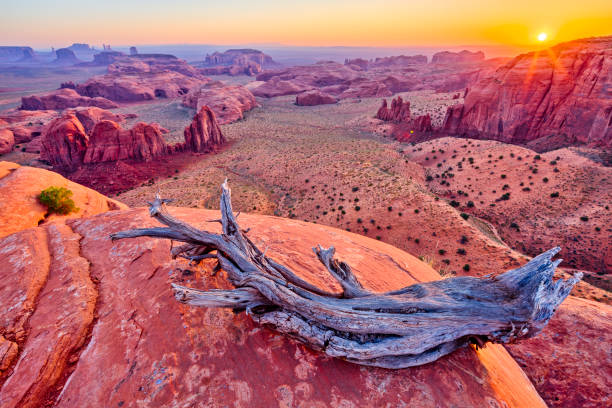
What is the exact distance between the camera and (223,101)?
7812 centimetres

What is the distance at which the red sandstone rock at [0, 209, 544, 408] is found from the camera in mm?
4785

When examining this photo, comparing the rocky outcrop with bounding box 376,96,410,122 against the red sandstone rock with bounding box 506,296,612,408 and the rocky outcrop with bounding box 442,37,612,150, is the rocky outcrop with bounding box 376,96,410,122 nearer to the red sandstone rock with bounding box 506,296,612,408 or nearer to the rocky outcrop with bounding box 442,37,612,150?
the rocky outcrop with bounding box 442,37,612,150

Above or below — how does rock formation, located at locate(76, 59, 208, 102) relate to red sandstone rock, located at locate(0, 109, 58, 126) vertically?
above

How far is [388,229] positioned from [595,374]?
17.1 meters

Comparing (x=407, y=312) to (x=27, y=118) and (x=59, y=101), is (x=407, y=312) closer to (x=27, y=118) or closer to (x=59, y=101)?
(x=27, y=118)

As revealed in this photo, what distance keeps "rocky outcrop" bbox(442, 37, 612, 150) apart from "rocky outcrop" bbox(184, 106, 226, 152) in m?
51.9

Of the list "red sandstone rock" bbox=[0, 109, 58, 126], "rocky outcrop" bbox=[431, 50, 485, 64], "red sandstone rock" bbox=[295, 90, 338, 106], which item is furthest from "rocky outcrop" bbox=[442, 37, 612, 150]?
"rocky outcrop" bbox=[431, 50, 485, 64]

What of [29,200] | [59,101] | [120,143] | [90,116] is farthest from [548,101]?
[59,101]

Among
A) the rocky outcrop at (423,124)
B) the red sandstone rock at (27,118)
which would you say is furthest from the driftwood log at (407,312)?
the red sandstone rock at (27,118)

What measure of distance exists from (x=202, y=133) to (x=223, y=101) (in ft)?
103

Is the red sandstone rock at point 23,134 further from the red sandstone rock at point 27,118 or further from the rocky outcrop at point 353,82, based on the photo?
the rocky outcrop at point 353,82

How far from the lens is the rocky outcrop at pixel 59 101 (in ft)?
297

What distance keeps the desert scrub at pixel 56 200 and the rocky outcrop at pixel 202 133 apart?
36886 millimetres

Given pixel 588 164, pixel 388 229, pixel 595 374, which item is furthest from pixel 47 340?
pixel 588 164
